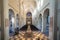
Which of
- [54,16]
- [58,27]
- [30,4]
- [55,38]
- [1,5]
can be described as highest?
[30,4]

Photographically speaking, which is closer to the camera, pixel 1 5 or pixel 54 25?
pixel 1 5

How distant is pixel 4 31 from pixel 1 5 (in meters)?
1.64

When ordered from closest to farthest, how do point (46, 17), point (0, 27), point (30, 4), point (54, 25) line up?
point (0, 27) → point (54, 25) → point (46, 17) → point (30, 4)

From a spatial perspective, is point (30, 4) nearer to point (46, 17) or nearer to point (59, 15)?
point (46, 17)

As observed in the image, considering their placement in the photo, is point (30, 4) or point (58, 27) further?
point (30, 4)

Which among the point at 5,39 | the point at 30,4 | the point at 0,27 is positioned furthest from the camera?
the point at 30,4

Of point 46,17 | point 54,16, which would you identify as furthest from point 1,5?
point 46,17

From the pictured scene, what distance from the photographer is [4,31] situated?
28.5 feet

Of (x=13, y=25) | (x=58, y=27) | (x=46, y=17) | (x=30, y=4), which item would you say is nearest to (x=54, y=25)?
(x=58, y=27)

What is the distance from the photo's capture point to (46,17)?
18.2 metres

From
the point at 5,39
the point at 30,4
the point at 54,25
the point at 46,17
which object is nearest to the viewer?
the point at 5,39

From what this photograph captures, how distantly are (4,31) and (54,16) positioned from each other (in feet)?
11.4

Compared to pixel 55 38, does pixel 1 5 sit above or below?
above

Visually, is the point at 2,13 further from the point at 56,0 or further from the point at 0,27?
the point at 56,0
